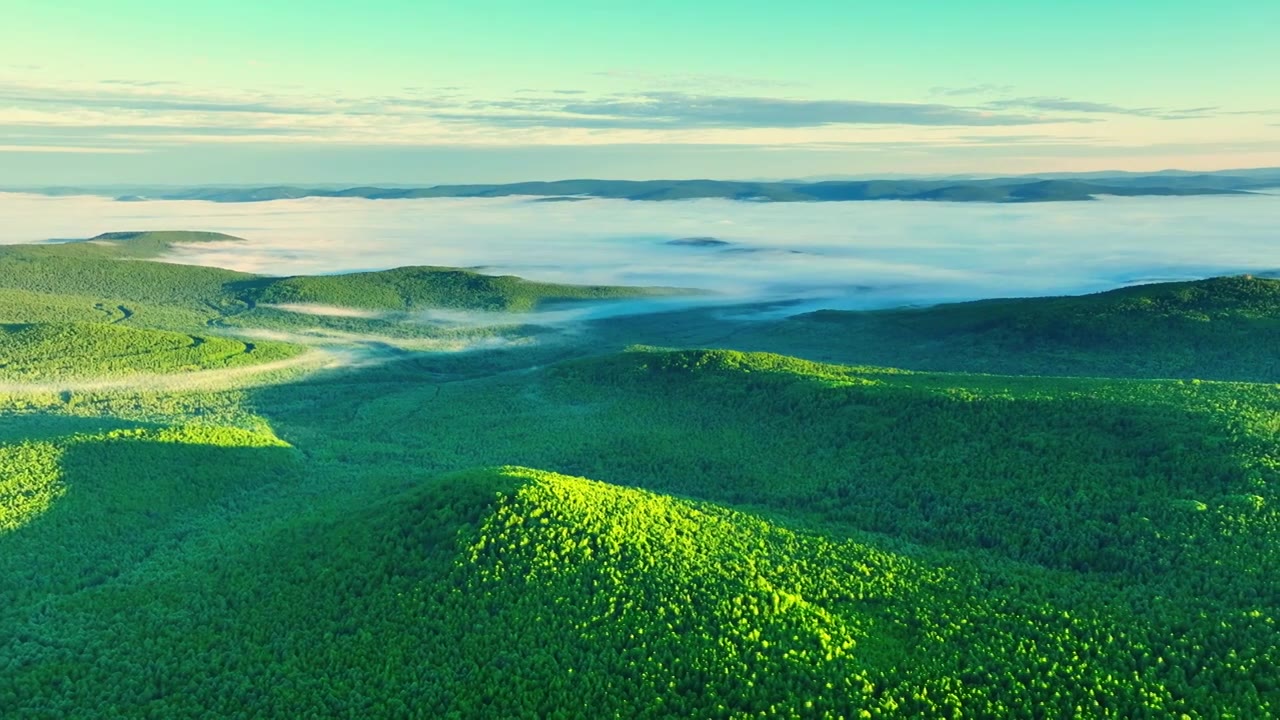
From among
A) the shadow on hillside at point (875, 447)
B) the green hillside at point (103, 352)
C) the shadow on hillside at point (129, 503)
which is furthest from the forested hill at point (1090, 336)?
the shadow on hillside at point (129, 503)

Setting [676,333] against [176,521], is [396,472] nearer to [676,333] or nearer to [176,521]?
[176,521]

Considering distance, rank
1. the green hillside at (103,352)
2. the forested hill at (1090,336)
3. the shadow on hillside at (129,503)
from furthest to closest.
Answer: the green hillside at (103,352)
the forested hill at (1090,336)
the shadow on hillside at (129,503)

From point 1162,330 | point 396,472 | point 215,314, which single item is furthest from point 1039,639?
point 215,314

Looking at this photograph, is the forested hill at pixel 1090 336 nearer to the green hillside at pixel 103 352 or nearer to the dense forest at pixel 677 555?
the dense forest at pixel 677 555

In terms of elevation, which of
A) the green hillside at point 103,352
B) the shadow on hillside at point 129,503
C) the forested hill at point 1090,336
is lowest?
the shadow on hillside at point 129,503

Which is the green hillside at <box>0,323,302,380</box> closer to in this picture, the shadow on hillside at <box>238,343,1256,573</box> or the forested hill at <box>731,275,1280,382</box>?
the shadow on hillside at <box>238,343,1256,573</box>

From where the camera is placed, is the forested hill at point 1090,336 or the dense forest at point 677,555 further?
the forested hill at point 1090,336
